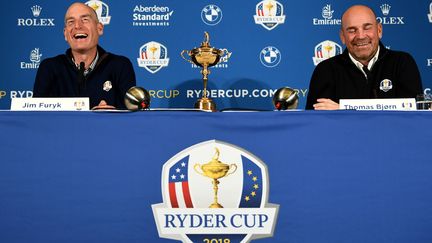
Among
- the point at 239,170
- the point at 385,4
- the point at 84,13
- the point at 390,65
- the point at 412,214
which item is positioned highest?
the point at 385,4

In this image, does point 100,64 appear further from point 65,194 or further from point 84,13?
point 65,194

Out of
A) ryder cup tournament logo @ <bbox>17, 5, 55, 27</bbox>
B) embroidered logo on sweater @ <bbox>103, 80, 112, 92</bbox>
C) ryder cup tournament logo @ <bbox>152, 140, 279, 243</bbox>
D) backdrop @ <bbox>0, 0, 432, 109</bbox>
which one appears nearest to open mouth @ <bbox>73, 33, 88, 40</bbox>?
embroidered logo on sweater @ <bbox>103, 80, 112, 92</bbox>

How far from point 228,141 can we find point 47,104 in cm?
65

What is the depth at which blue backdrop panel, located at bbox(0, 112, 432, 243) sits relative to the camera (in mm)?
1357

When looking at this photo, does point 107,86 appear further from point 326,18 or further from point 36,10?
point 326,18

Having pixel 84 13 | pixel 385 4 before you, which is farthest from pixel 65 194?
pixel 385 4

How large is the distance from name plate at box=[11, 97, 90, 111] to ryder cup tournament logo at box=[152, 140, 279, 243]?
16.4 inches

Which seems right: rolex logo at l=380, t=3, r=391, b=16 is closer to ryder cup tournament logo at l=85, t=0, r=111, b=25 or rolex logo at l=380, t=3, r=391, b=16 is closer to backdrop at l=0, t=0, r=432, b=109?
backdrop at l=0, t=0, r=432, b=109

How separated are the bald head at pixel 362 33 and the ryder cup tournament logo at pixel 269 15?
858 millimetres

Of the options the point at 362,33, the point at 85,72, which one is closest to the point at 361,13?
the point at 362,33

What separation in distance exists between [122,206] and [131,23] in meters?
2.16

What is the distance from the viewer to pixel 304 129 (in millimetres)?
1385

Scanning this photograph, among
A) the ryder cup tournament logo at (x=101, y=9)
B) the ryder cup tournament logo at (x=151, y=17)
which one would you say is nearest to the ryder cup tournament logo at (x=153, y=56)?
the ryder cup tournament logo at (x=151, y=17)

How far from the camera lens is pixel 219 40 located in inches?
Result: 128
